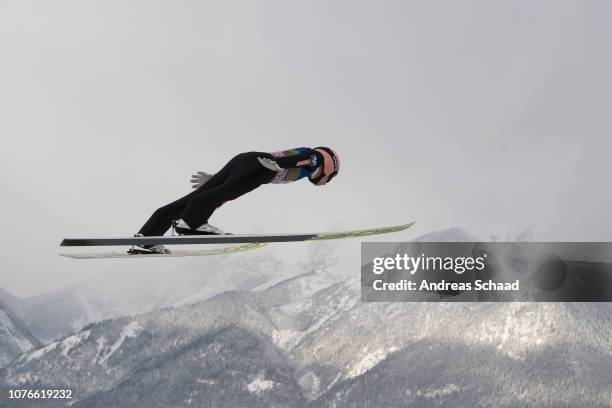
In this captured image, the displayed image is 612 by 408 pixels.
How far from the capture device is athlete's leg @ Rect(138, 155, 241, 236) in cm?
1666

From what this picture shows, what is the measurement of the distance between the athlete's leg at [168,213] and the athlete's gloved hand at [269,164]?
2.15 ft

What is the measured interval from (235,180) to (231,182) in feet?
0.33

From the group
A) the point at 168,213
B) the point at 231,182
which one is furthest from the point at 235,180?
the point at 168,213

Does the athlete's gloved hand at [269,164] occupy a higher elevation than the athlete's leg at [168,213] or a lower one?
higher

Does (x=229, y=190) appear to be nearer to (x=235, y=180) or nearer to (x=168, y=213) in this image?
(x=235, y=180)

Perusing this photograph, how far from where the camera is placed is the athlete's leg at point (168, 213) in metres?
16.7

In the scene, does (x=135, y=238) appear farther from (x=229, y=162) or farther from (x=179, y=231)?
(x=229, y=162)

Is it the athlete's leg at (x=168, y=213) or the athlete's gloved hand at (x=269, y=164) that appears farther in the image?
the athlete's leg at (x=168, y=213)

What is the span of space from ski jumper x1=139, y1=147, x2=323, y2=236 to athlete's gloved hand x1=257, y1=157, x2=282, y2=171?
0.17 m

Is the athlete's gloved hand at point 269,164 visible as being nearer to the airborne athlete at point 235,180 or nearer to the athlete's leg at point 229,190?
the airborne athlete at point 235,180

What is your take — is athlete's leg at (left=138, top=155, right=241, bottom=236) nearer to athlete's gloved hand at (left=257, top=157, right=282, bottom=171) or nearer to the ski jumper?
the ski jumper

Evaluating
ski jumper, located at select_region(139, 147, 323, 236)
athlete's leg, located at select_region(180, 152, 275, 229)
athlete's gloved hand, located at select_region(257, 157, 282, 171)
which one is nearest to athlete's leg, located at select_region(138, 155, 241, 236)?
ski jumper, located at select_region(139, 147, 323, 236)

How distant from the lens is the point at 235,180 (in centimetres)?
1631

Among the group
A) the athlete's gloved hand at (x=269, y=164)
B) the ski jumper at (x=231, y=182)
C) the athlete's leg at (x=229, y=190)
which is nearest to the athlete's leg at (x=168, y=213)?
the ski jumper at (x=231, y=182)
